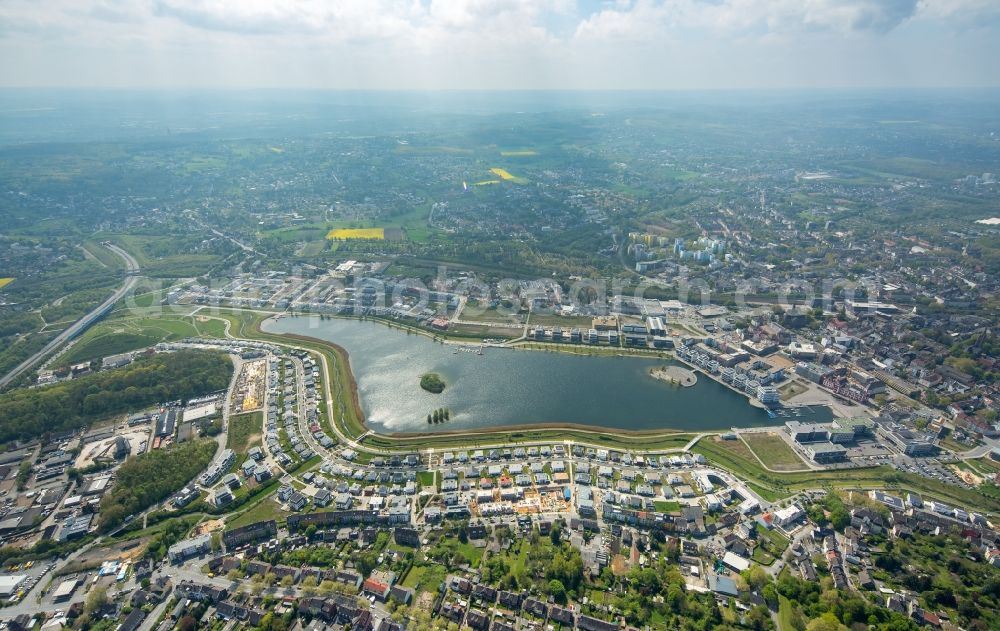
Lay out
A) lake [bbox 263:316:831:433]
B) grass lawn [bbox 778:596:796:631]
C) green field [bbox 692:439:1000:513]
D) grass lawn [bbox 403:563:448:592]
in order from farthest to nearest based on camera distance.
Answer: lake [bbox 263:316:831:433] → green field [bbox 692:439:1000:513] → grass lawn [bbox 403:563:448:592] → grass lawn [bbox 778:596:796:631]

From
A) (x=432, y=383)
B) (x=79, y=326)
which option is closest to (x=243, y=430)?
(x=432, y=383)

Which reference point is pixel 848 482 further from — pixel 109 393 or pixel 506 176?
pixel 506 176

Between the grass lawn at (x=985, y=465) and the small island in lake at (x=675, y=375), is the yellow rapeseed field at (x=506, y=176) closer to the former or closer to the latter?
the small island in lake at (x=675, y=375)

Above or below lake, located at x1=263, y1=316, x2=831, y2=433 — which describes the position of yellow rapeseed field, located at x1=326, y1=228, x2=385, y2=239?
above

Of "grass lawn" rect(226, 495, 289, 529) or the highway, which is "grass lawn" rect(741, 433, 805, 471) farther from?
the highway

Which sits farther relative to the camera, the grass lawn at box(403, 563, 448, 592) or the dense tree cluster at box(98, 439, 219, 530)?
the dense tree cluster at box(98, 439, 219, 530)

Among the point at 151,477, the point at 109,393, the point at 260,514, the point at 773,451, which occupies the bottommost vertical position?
the point at 260,514

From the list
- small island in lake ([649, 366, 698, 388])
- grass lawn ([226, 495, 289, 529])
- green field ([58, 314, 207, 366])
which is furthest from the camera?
green field ([58, 314, 207, 366])

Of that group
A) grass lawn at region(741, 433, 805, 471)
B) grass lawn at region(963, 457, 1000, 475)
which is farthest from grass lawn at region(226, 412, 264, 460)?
grass lawn at region(963, 457, 1000, 475)
